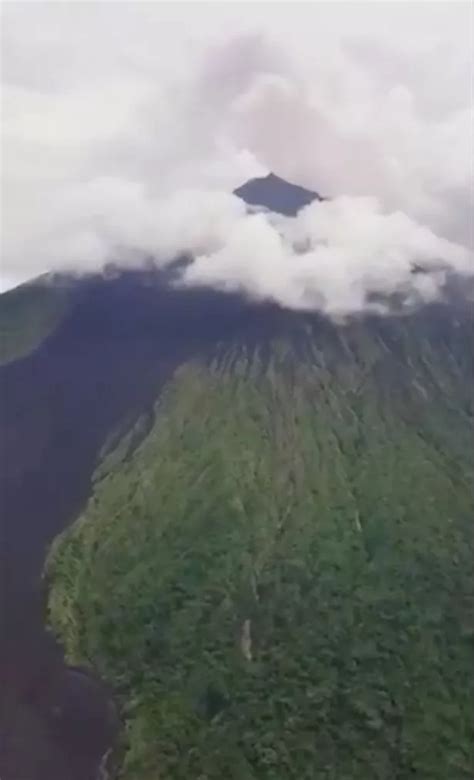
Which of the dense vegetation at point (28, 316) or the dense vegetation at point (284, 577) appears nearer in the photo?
the dense vegetation at point (284, 577)

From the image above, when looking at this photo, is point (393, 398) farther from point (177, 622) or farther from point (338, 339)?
point (177, 622)

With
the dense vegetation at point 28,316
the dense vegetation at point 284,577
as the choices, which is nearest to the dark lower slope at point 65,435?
the dense vegetation at point 28,316

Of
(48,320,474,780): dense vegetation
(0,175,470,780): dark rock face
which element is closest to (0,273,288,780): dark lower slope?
(0,175,470,780): dark rock face

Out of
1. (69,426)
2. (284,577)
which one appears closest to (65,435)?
(69,426)

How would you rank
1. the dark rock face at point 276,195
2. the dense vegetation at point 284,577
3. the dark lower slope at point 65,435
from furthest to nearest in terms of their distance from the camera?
the dark rock face at point 276,195 < the dense vegetation at point 284,577 < the dark lower slope at point 65,435

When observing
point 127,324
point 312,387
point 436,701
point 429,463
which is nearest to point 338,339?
point 312,387

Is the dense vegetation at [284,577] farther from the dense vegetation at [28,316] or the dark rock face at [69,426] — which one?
the dense vegetation at [28,316]

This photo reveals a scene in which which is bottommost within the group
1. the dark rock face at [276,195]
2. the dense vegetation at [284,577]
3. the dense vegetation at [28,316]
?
the dense vegetation at [284,577]
